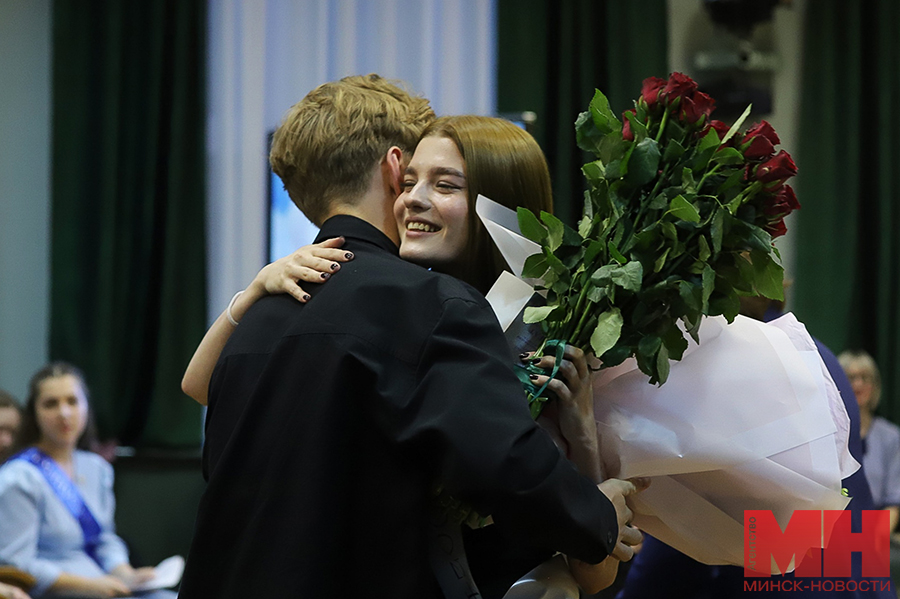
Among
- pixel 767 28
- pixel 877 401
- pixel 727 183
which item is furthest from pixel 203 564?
pixel 767 28

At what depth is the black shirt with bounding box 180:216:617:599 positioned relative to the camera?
1.16 m

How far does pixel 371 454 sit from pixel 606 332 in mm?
357

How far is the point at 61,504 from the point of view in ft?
11.8

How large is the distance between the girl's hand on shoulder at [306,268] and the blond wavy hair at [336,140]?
0.34ft

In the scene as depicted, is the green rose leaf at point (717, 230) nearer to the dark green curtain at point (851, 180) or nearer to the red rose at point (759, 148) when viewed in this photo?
the red rose at point (759, 148)

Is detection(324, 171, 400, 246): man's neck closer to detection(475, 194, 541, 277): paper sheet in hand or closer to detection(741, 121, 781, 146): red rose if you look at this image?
detection(475, 194, 541, 277): paper sheet in hand

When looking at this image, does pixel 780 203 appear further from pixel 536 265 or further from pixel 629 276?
pixel 536 265

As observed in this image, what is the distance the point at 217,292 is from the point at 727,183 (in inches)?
137

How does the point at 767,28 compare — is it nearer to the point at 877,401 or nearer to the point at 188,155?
the point at 877,401

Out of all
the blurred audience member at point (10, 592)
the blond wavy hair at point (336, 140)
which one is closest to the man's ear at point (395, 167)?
the blond wavy hair at point (336, 140)

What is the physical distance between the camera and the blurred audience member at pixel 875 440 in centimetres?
445

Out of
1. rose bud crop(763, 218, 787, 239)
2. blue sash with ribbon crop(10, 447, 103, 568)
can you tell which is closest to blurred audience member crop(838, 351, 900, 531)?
blue sash with ribbon crop(10, 447, 103, 568)

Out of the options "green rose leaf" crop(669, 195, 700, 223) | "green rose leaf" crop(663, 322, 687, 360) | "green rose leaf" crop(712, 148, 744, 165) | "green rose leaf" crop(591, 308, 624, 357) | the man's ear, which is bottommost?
"green rose leaf" crop(663, 322, 687, 360)

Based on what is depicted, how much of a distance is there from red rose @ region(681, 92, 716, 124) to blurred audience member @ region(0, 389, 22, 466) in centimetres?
329
